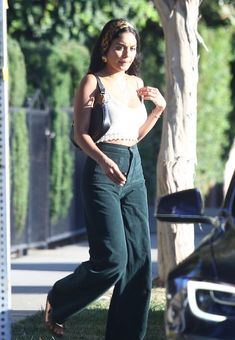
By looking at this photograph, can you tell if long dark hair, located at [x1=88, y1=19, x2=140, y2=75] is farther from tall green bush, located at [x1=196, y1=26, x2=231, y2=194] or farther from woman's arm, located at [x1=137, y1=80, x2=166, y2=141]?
tall green bush, located at [x1=196, y1=26, x2=231, y2=194]

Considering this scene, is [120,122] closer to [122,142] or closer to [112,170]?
[122,142]

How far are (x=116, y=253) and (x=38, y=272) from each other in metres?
5.44

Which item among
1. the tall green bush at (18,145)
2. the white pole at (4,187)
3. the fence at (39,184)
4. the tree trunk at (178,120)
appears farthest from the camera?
the fence at (39,184)

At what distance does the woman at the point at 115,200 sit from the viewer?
19.9 feet

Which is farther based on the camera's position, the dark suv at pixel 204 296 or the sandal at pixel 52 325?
the sandal at pixel 52 325

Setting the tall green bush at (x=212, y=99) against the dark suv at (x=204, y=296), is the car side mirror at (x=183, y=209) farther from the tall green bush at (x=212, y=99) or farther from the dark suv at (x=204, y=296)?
the tall green bush at (x=212, y=99)

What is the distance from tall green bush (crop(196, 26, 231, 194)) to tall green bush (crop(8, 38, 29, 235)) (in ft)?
21.7

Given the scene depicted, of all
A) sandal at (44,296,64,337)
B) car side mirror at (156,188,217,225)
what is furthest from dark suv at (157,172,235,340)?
sandal at (44,296,64,337)

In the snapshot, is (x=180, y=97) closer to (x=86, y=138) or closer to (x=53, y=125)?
(x=86, y=138)

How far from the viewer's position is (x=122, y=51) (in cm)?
624

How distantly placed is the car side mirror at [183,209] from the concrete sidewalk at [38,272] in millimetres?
3415

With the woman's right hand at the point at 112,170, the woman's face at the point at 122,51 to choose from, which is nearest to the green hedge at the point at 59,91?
the woman's face at the point at 122,51

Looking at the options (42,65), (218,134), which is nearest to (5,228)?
(42,65)

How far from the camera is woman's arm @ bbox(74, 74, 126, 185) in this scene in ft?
19.7
